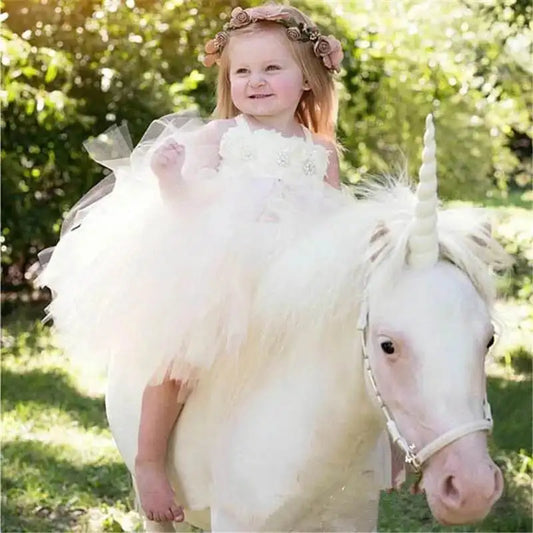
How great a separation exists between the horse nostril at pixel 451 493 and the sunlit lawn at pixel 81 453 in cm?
111

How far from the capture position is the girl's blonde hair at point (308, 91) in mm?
2365

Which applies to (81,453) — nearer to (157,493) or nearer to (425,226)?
(157,493)

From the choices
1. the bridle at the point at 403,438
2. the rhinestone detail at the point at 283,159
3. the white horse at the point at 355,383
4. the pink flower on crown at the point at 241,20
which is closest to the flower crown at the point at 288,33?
the pink flower on crown at the point at 241,20

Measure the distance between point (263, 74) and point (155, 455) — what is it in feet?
3.08

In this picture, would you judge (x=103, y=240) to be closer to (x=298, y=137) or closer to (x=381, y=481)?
(x=298, y=137)

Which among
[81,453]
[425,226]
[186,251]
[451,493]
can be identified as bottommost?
[81,453]

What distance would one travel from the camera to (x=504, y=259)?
1854 millimetres

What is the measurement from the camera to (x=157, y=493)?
2.14m

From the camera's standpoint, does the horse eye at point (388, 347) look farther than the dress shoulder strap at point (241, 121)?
No

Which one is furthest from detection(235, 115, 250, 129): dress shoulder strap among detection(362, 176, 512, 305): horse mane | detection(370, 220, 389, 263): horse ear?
detection(370, 220, 389, 263): horse ear

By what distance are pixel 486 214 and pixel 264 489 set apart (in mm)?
723

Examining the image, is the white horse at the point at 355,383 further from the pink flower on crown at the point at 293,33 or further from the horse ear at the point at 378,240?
the pink flower on crown at the point at 293,33

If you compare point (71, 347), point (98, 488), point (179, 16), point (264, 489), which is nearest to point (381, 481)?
point (264, 489)

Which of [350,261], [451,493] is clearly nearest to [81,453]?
[350,261]
